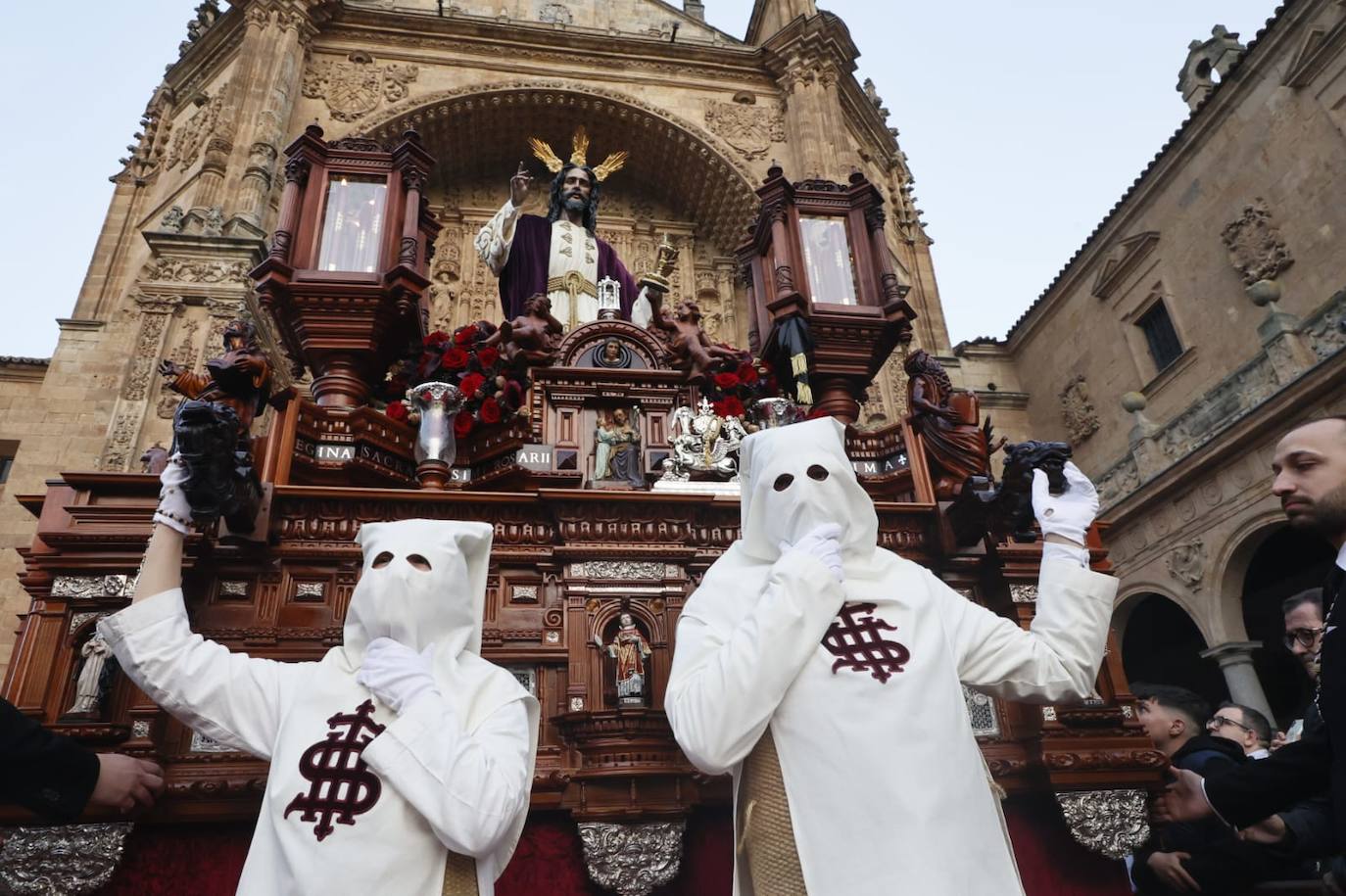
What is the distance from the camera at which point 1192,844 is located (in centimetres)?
276

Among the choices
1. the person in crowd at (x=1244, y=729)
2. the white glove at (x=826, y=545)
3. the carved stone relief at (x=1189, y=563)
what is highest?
the carved stone relief at (x=1189, y=563)

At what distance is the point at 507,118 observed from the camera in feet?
47.1

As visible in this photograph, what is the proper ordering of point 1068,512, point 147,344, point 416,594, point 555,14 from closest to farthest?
1. point 416,594
2. point 1068,512
3. point 147,344
4. point 555,14

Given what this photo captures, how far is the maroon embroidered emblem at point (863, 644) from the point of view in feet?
6.52

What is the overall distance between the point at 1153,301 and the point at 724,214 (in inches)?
321

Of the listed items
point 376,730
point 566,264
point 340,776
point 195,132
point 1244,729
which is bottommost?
point 340,776

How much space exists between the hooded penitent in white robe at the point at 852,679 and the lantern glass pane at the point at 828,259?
2.42 m

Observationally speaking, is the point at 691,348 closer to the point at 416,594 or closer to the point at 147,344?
the point at 416,594

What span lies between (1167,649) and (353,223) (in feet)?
47.2

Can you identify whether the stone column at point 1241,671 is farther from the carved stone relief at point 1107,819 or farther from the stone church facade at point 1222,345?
the carved stone relief at point 1107,819

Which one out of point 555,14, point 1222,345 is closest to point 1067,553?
point 1222,345

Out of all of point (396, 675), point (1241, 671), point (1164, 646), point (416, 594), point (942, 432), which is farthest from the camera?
point (1164, 646)

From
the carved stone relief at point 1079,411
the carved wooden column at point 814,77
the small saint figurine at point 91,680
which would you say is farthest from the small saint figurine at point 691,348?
the carved stone relief at point 1079,411

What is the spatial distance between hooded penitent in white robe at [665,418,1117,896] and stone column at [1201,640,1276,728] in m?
9.81
